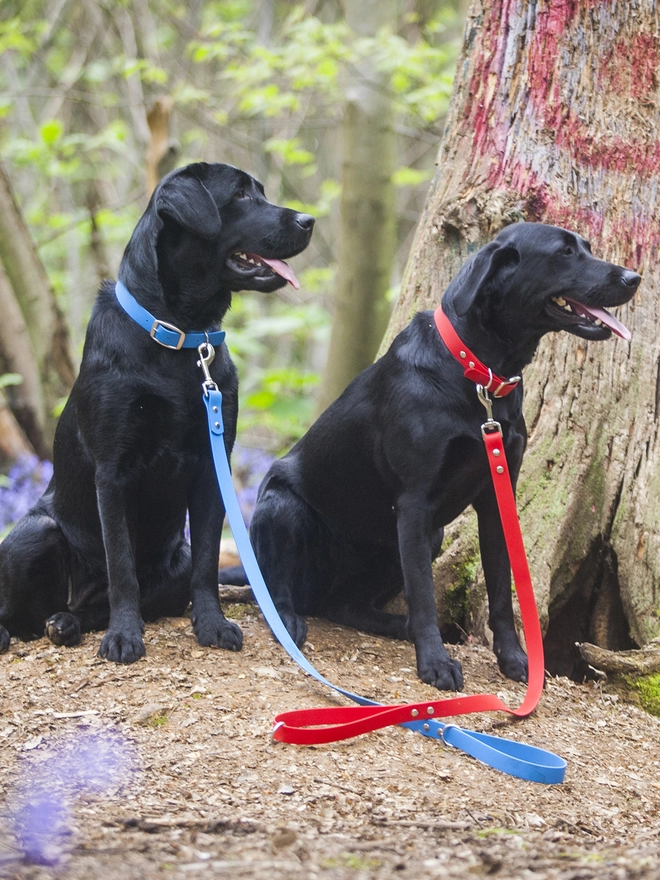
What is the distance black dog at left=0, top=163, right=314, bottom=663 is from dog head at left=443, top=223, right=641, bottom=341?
0.74 metres

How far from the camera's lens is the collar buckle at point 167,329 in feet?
11.1

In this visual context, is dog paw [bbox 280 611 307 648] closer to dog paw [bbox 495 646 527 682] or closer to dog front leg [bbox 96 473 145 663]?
dog front leg [bbox 96 473 145 663]

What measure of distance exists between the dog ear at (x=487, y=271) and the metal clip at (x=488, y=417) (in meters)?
0.30

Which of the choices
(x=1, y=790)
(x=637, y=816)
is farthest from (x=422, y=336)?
(x=1, y=790)

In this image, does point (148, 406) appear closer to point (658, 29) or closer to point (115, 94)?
point (658, 29)

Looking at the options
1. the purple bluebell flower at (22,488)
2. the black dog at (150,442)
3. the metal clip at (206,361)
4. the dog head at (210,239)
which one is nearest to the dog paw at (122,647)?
the black dog at (150,442)

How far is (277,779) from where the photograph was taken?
2.51 meters

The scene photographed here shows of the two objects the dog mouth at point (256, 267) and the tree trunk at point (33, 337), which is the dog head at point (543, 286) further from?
the tree trunk at point (33, 337)

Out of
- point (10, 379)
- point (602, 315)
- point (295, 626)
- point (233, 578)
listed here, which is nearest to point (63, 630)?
point (295, 626)

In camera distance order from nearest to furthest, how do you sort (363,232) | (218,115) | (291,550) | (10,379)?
1. (291,550)
2. (10,379)
3. (363,232)
4. (218,115)

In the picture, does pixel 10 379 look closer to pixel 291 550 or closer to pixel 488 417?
pixel 291 550

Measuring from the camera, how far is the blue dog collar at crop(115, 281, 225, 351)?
3.39 meters

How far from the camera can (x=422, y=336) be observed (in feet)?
11.7

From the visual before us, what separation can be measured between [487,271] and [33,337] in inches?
256
